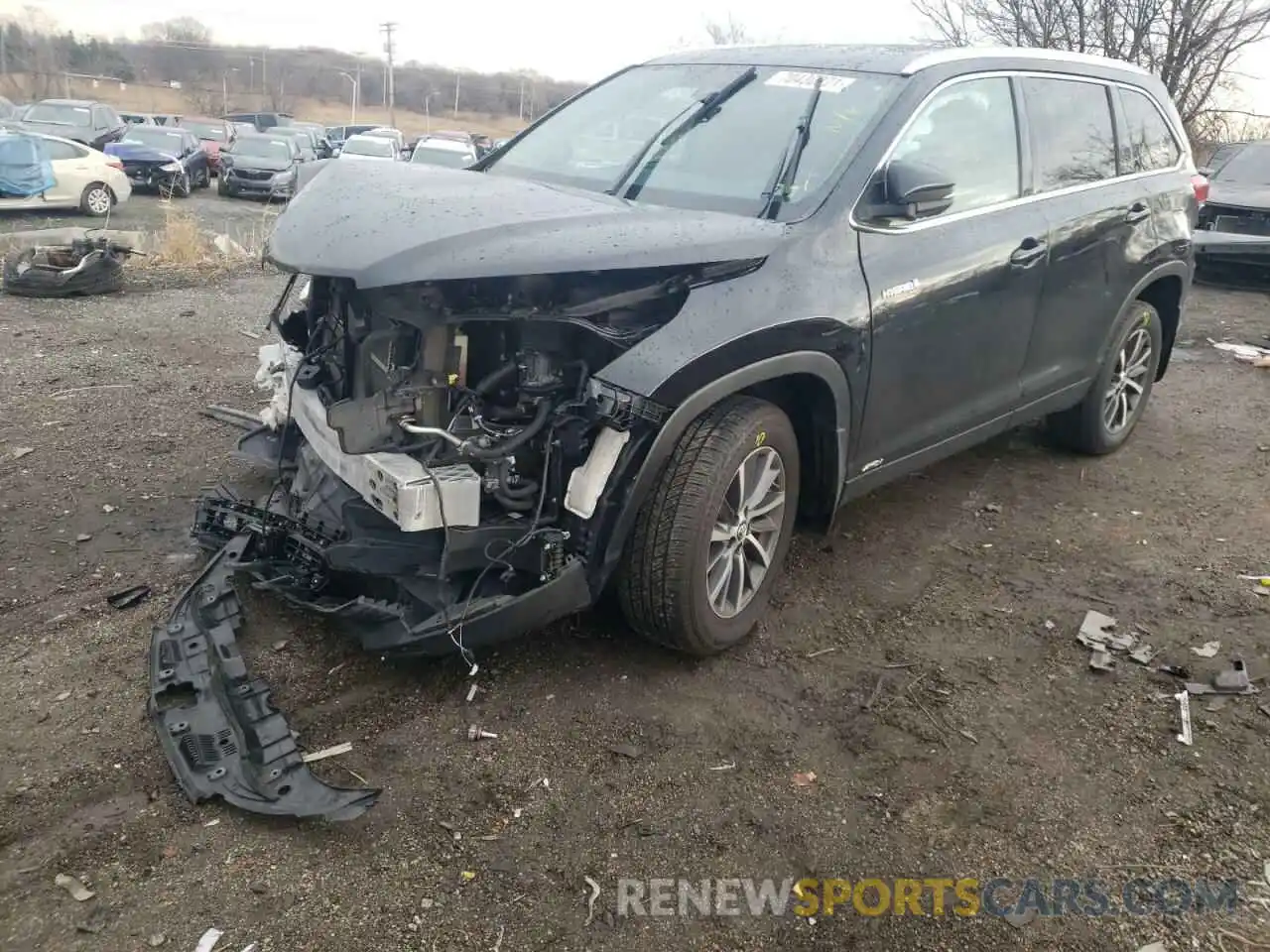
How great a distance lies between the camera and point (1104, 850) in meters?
2.60

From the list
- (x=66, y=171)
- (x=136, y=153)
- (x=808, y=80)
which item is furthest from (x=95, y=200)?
(x=808, y=80)

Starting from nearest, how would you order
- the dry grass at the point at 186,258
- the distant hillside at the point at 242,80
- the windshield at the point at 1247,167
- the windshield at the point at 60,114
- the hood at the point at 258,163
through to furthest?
the dry grass at the point at 186,258, the windshield at the point at 1247,167, the hood at the point at 258,163, the windshield at the point at 60,114, the distant hillside at the point at 242,80

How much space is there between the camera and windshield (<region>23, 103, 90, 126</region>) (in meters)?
22.4

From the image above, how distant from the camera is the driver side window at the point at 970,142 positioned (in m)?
3.67

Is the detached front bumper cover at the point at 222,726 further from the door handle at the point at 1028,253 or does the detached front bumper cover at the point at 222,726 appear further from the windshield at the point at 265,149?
the windshield at the point at 265,149

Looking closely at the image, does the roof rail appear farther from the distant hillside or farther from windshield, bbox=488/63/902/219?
the distant hillside

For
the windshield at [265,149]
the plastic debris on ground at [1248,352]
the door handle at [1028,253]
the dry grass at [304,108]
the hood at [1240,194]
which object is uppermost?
the dry grass at [304,108]

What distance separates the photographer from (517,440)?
291cm

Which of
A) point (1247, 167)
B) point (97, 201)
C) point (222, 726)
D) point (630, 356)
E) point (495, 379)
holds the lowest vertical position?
point (222, 726)

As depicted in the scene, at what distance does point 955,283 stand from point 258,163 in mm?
21322

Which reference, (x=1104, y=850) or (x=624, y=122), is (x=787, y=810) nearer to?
(x=1104, y=850)

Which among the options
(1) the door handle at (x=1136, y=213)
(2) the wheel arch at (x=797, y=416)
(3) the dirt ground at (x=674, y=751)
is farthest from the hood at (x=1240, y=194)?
(2) the wheel arch at (x=797, y=416)

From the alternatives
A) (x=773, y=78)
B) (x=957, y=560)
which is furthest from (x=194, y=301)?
(x=957, y=560)

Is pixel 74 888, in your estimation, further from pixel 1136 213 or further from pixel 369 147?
pixel 369 147
